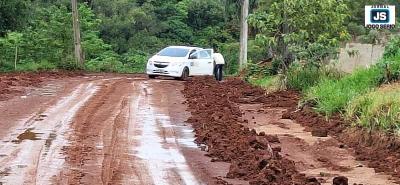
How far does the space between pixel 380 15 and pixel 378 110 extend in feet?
13.9

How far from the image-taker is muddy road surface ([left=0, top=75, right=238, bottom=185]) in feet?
28.6

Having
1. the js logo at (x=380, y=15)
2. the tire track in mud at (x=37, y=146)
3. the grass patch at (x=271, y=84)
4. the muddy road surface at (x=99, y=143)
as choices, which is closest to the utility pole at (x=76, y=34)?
the grass patch at (x=271, y=84)

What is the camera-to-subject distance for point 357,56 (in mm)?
20125

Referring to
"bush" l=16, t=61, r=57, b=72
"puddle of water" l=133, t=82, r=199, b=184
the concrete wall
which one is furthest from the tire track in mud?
"bush" l=16, t=61, r=57, b=72

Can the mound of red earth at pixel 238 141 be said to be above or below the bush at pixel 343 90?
below

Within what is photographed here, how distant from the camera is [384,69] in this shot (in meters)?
15.2

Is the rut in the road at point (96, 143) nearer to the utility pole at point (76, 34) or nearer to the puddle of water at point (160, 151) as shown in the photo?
the puddle of water at point (160, 151)

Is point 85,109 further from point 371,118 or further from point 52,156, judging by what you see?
Answer: point 371,118

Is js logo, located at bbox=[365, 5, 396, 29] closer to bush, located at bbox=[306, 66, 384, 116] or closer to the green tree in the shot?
bush, located at bbox=[306, 66, 384, 116]

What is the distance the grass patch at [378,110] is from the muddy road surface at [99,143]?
3058 mm

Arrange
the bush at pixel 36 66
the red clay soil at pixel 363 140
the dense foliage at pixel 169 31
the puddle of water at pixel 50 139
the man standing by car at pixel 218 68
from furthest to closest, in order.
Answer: the bush at pixel 36 66, the man standing by car at pixel 218 68, the dense foliage at pixel 169 31, the puddle of water at pixel 50 139, the red clay soil at pixel 363 140

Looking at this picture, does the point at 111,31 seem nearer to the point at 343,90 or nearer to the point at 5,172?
the point at 343,90

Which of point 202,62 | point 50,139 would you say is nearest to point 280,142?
point 50,139

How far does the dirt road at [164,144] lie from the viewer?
28.8ft
